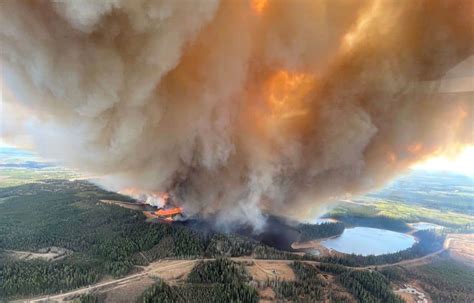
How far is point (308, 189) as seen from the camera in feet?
89.9

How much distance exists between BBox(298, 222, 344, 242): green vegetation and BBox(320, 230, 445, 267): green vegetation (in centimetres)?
607

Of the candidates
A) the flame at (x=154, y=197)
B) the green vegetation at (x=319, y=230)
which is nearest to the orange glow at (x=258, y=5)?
the flame at (x=154, y=197)

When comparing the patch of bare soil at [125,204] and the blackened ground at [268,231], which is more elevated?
the patch of bare soil at [125,204]

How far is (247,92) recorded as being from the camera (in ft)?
76.4

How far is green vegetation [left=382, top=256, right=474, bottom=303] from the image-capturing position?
23.0 metres

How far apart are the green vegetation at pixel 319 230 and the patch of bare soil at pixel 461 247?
11004 mm

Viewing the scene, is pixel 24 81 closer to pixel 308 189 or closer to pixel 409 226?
pixel 308 189

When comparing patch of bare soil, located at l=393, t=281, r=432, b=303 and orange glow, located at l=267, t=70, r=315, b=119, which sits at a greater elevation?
orange glow, located at l=267, t=70, r=315, b=119

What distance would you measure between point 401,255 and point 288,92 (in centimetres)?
1962

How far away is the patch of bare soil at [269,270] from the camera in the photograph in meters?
22.4

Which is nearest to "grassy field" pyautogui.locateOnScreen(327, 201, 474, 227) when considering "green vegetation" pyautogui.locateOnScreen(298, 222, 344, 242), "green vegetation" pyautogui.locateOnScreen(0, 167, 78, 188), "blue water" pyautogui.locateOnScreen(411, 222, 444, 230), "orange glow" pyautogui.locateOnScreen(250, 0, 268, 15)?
"blue water" pyautogui.locateOnScreen(411, 222, 444, 230)

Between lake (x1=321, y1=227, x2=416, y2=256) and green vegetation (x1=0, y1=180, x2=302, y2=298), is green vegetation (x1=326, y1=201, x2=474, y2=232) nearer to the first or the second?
lake (x1=321, y1=227, x2=416, y2=256)

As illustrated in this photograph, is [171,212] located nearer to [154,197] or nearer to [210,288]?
[154,197]

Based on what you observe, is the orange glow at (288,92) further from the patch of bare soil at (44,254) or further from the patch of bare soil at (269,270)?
the patch of bare soil at (44,254)
